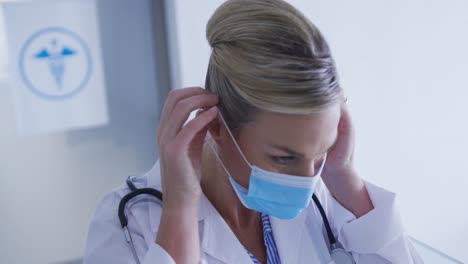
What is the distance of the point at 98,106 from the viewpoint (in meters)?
1.88

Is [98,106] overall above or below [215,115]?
below

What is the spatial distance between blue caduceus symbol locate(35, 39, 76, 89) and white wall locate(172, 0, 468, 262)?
83 centimetres

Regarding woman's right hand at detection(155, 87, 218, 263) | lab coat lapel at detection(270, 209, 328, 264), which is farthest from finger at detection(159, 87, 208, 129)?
lab coat lapel at detection(270, 209, 328, 264)

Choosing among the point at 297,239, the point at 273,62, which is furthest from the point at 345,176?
the point at 273,62

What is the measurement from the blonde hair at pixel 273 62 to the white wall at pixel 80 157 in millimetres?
1008

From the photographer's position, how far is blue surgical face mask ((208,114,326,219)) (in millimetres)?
970

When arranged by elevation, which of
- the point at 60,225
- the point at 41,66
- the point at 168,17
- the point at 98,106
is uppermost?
the point at 168,17

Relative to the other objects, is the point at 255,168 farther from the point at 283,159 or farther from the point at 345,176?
the point at 345,176

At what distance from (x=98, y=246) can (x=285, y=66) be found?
468 millimetres

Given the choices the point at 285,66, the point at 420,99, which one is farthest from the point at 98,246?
the point at 420,99

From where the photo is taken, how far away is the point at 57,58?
5.98 feet

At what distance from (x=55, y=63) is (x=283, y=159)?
3.81ft

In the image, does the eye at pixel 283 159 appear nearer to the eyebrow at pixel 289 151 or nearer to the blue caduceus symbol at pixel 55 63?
the eyebrow at pixel 289 151

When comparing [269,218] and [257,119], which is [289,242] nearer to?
[269,218]
